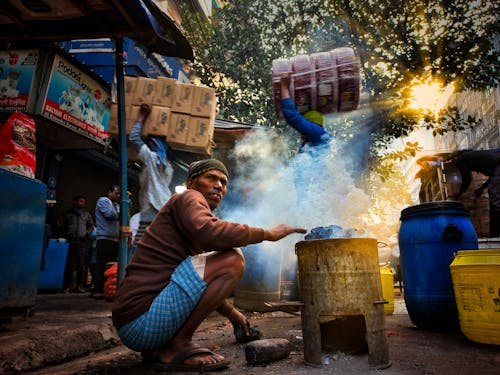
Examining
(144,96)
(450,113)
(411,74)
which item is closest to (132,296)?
(144,96)

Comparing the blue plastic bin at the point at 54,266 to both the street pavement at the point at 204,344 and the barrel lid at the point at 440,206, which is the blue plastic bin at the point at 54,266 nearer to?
the street pavement at the point at 204,344

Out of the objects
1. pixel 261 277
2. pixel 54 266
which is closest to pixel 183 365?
pixel 261 277

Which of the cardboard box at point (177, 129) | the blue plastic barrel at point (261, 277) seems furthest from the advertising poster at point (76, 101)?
the blue plastic barrel at point (261, 277)

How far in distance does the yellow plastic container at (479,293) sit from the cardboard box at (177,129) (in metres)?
4.24

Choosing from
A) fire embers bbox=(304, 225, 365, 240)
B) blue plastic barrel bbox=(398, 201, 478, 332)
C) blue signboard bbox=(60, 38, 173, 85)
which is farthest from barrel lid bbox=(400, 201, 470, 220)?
blue signboard bbox=(60, 38, 173, 85)

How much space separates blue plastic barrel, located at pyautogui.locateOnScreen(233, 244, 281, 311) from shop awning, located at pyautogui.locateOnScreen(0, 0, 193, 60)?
3113 millimetres

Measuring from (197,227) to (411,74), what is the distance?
9.89m

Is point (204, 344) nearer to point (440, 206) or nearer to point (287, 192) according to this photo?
point (440, 206)

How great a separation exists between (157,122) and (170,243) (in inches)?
144

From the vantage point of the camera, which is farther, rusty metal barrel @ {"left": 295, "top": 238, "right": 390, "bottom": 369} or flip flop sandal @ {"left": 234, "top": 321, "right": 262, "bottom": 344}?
flip flop sandal @ {"left": 234, "top": 321, "right": 262, "bottom": 344}

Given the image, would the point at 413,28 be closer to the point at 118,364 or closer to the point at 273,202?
the point at 273,202

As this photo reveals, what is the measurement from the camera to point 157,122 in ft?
17.8

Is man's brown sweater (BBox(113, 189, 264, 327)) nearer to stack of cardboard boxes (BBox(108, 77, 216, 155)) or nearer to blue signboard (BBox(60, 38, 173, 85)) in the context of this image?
stack of cardboard boxes (BBox(108, 77, 216, 155))

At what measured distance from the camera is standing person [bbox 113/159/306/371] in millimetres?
2053
